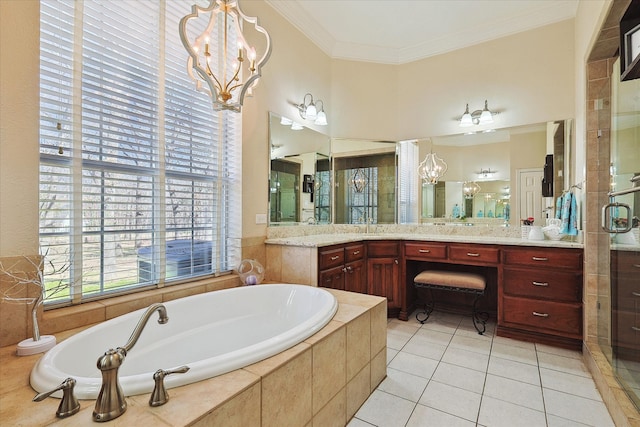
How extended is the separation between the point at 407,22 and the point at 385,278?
266 centimetres

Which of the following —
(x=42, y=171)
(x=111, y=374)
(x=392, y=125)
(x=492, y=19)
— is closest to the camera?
(x=111, y=374)

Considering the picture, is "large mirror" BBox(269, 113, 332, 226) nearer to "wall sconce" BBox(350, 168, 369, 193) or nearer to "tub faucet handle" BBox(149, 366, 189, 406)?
"wall sconce" BBox(350, 168, 369, 193)

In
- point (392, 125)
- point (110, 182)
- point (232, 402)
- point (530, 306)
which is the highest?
point (392, 125)

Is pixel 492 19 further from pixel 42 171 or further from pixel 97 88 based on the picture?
pixel 42 171

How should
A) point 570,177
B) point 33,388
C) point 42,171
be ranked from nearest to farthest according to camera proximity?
point 33,388
point 42,171
point 570,177

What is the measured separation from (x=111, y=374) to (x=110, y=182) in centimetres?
126

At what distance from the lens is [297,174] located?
10.3 feet

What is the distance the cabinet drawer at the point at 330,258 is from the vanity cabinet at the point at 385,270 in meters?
0.46

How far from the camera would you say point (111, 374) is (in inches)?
34.2

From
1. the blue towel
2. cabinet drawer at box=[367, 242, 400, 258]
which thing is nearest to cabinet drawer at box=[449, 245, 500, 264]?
cabinet drawer at box=[367, 242, 400, 258]

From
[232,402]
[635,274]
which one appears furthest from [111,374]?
[635,274]

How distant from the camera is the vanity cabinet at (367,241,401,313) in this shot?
3.03 meters

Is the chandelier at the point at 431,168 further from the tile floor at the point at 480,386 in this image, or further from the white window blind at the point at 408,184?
the tile floor at the point at 480,386

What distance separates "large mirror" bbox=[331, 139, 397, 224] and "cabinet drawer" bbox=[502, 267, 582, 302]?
137 cm
